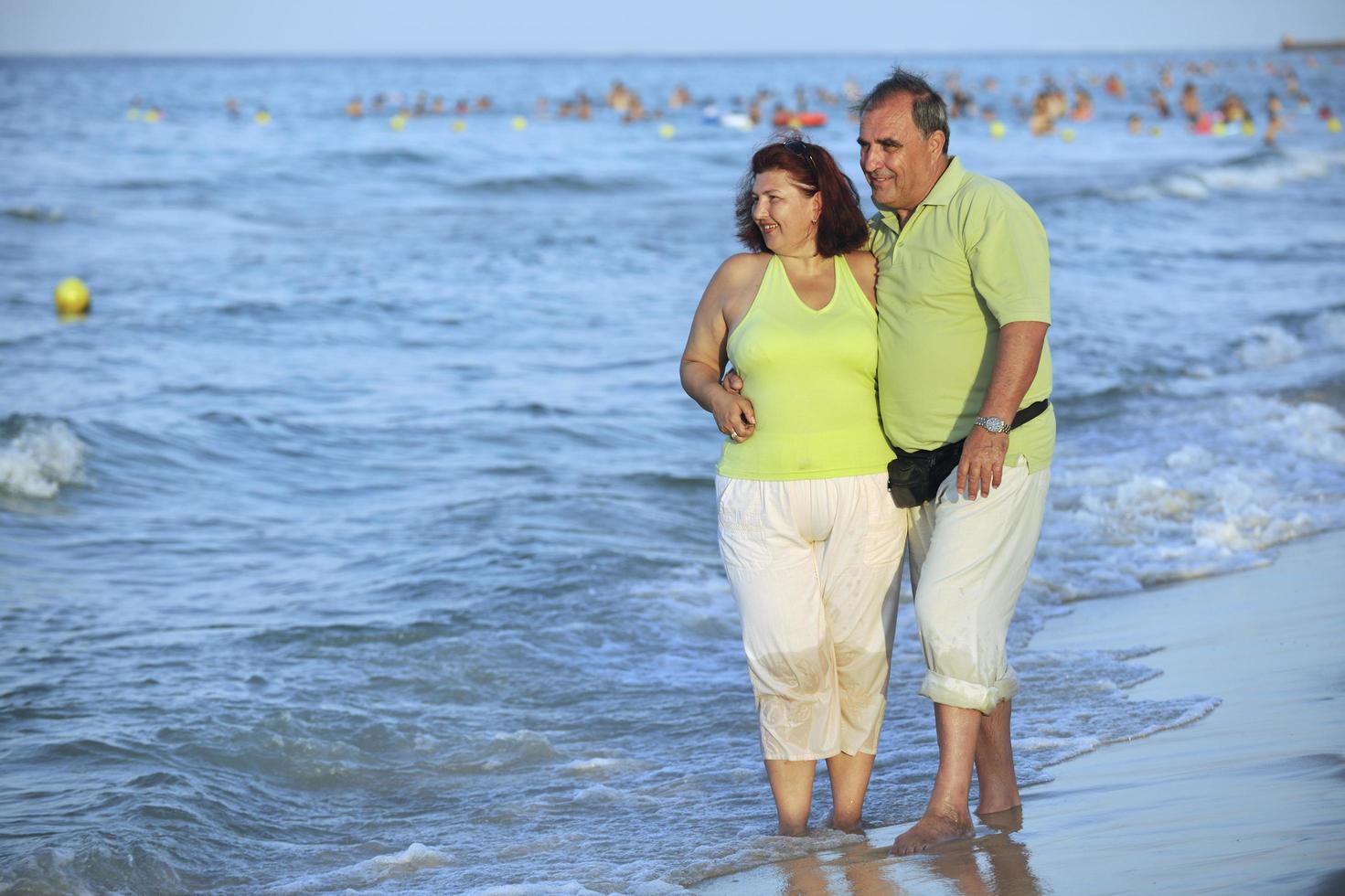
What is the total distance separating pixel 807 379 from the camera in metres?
3.80

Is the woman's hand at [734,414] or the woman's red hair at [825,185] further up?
the woman's red hair at [825,185]

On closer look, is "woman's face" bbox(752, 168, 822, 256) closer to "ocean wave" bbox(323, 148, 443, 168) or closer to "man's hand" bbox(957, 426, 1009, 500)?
"man's hand" bbox(957, 426, 1009, 500)

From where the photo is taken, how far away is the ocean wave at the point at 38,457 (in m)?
9.33

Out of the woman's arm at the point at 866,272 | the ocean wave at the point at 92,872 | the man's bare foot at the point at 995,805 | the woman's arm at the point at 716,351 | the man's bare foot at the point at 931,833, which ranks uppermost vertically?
the woman's arm at the point at 866,272

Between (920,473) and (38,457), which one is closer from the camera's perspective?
(920,473)

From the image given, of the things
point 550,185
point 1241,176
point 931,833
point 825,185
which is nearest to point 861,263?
point 825,185

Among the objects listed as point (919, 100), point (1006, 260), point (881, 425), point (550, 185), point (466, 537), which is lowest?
point (466, 537)

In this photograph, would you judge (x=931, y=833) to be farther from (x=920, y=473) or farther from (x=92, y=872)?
(x=92, y=872)

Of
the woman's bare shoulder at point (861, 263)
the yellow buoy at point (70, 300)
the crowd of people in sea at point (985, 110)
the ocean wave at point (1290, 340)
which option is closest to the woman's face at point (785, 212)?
the woman's bare shoulder at point (861, 263)

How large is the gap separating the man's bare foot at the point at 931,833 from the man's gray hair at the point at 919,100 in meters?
1.77

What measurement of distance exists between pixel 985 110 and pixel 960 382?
54.3 m

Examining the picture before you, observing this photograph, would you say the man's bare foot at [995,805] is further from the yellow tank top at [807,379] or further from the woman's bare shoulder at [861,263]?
the woman's bare shoulder at [861,263]

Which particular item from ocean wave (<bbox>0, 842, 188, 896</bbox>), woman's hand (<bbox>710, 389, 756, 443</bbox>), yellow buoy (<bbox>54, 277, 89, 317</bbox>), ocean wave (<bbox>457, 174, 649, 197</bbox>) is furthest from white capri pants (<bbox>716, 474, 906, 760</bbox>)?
ocean wave (<bbox>457, 174, 649, 197</bbox>)

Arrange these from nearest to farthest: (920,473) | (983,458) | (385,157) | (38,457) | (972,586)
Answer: (983,458) → (972,586) → (920,473) → (38,457) → (385,157)
